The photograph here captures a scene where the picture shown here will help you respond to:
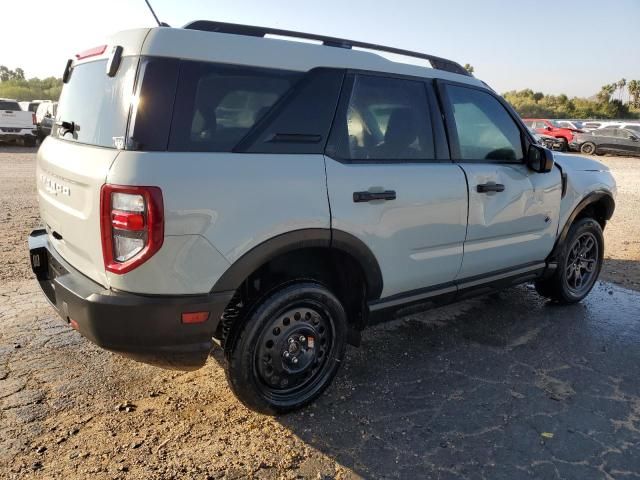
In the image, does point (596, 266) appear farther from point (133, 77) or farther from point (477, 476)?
point (133, 77)

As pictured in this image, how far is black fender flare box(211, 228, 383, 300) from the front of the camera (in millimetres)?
2477

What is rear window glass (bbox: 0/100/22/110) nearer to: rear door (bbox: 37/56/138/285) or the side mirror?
rear door (bbox: 37/56/138/285)

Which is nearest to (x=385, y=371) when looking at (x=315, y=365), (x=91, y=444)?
(x=315, y=365)

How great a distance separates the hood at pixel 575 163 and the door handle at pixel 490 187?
98 centimetres

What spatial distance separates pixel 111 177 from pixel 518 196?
292cm

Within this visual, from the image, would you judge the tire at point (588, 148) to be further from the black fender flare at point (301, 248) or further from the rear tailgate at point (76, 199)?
the rear tailgate at point (76, 199)

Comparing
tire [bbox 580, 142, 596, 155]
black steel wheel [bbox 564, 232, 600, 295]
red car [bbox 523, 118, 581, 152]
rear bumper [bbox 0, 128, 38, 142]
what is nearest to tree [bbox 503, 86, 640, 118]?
red car [bbox 523, 118, 581, 152]

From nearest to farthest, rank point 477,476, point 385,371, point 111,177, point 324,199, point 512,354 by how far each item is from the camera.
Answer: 1. point 111,177
2. point 477,476
3. point 324,199
4. point 385,371
5. point 512,354

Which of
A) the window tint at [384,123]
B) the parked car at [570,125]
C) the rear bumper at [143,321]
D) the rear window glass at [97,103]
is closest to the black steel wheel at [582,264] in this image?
the window tint at [384,123]

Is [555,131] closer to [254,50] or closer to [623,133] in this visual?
[623,133]

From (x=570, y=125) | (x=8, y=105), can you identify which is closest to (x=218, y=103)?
(x=8, y=105)

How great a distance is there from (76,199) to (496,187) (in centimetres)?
272

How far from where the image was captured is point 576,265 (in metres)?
4.84

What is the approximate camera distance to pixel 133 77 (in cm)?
237
